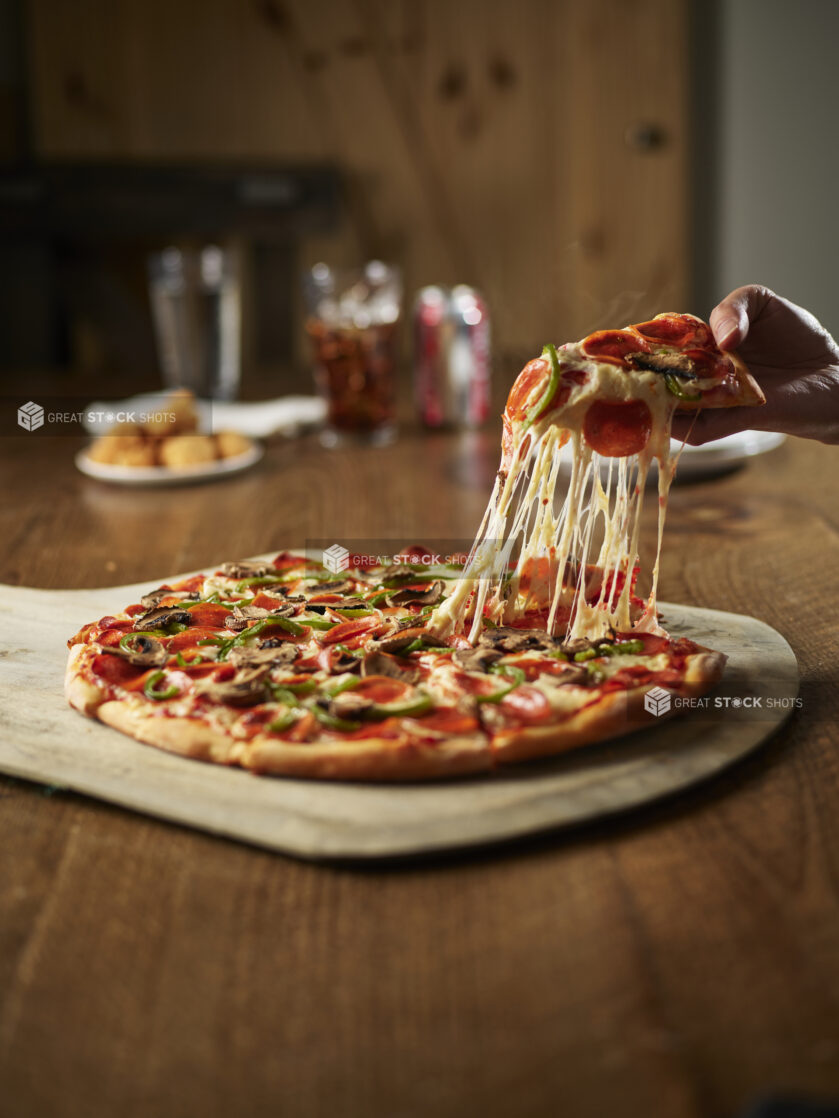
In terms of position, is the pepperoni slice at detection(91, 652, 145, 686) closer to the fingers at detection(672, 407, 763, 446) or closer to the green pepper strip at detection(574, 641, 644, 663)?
the green pepper strip at detection(574, 641, 644, 663)

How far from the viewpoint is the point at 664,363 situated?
1559 mm

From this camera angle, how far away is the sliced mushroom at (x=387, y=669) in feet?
4.80

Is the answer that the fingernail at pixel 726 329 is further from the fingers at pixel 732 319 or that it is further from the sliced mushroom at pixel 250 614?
the sliced mushroom at pixel 250 614

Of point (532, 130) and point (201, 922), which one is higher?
point (532, 130)

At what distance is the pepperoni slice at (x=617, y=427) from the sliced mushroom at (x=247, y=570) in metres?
0.64

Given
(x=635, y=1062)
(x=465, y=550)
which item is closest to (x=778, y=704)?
(x=635, y=1062)

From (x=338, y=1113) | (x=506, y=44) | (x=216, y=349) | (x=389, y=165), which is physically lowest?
(x=338, y=1113)

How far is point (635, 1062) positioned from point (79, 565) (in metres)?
1.68

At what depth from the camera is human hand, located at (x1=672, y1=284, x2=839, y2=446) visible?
1.75 meters

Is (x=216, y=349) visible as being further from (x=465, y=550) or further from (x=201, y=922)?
(x=201, y=922)

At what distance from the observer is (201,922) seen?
3.48 feet

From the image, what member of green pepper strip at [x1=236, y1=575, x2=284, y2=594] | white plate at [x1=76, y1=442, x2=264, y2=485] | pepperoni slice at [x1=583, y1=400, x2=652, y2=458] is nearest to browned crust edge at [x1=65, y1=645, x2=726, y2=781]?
pepperoni slice at [x1=583, y1=400, x2=652, y2=458]

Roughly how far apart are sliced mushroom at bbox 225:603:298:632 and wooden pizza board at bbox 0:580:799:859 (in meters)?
0.27

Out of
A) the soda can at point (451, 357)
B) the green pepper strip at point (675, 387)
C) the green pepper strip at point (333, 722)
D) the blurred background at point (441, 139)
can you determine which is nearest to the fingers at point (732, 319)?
the green pepper strip at point (675, 387)
